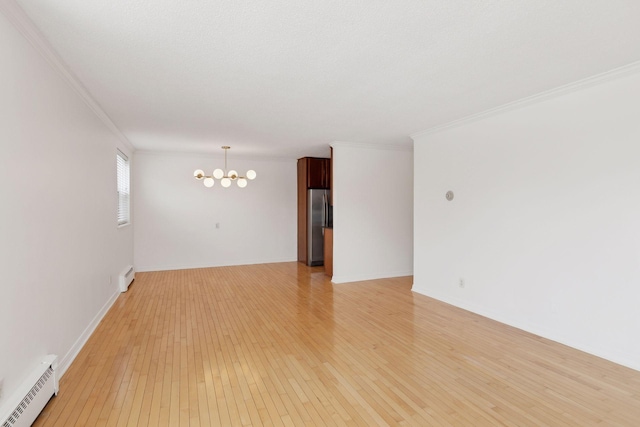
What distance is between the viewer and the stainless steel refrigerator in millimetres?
7656

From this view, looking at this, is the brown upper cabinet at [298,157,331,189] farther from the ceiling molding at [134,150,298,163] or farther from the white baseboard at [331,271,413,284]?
the white baseboard at [331,271,413,284]

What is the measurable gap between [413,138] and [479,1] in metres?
3.57

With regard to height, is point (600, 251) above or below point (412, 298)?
above

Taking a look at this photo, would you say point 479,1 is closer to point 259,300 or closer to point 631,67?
point 631,67

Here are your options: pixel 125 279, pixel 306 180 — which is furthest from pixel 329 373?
pixel 306 180

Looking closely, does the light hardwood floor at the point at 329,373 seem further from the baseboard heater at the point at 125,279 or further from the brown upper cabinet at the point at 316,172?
the brown upper cabinet at the point at 316,172

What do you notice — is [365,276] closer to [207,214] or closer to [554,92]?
[207,214]

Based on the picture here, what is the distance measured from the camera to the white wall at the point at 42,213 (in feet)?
6.45

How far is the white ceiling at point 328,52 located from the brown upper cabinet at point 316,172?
335 centimetres

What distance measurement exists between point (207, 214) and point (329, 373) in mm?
5587

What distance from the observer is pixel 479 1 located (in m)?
1.90

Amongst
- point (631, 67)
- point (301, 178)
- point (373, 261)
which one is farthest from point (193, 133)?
point (631, 67)

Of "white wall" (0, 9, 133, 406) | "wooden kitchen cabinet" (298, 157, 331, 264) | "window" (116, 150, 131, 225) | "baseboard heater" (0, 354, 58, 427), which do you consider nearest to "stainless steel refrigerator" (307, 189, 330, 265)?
"wooden kitchen cabinet" (298, 157, 331, 264)

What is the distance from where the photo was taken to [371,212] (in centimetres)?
626
